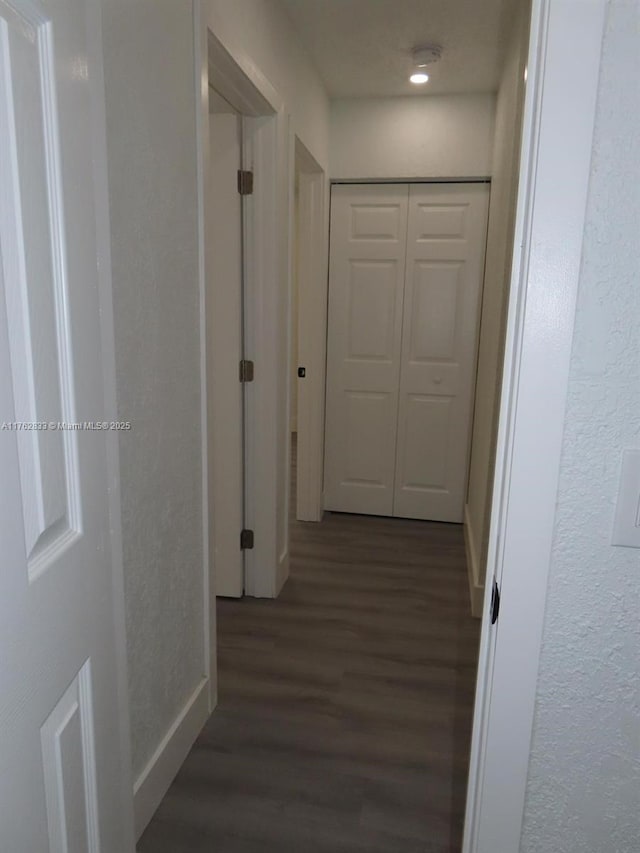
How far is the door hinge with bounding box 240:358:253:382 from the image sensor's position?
8.29ft

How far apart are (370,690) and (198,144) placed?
1865mm

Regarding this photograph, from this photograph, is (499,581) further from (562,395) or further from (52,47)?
(52,47)

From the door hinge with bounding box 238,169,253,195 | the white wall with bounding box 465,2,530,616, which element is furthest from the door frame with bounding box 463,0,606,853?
the door hinge with bounding box 238,169,253,195

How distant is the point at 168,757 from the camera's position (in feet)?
5.45

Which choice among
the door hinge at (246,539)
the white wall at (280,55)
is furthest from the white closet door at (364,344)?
the door hinge at (246,539)

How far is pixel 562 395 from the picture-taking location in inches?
29.6

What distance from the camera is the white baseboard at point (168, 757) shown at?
59.5 inches

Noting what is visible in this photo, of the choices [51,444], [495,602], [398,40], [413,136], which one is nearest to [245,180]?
[398,40]

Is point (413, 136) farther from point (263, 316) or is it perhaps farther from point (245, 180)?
point (263, 316)

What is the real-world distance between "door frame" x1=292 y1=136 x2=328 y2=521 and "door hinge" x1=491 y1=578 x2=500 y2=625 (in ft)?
9.23

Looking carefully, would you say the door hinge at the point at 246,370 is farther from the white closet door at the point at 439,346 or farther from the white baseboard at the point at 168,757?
the white closet door at the point at 439,346

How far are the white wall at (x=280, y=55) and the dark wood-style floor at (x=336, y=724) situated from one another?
2113 mm

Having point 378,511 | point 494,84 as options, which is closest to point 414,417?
point 378,511

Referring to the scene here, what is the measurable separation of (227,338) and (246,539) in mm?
911
